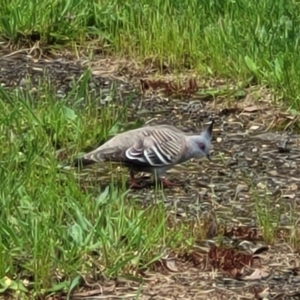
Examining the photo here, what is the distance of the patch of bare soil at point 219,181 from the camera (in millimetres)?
4789

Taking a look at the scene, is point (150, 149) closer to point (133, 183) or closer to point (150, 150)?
point (150, 150)

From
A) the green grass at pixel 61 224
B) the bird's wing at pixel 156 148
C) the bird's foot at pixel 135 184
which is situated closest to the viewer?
the green grass at pixel 61 224

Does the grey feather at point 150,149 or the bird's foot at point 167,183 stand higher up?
the grey feather at point 150,149

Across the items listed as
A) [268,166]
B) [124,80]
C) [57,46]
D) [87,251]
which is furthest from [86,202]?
[57,46]

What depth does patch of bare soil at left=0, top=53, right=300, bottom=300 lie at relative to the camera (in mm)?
4789

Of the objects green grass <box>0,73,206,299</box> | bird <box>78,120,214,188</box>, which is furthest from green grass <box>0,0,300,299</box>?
bird <box>78,120,214,188</box>

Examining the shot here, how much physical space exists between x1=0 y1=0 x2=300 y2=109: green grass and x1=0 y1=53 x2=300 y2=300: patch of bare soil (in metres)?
0.14

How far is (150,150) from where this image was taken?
5797mm

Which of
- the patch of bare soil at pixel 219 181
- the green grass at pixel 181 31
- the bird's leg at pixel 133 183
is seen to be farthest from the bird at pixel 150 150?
the green grass at pixel 181 31

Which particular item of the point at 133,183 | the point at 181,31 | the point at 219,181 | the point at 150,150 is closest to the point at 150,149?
the point at 150,150

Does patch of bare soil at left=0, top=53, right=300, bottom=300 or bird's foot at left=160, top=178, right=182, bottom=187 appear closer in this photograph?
patch of bare soil at left=0, top=53, right=300, bottom=300

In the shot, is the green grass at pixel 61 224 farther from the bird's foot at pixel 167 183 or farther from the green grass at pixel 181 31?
the green grass at pixel 181 31

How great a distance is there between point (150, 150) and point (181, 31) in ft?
8.05

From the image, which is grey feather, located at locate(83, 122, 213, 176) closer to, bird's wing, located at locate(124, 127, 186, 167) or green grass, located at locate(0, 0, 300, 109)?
bird's wing, located at locate(124, 127, 186, 167)
